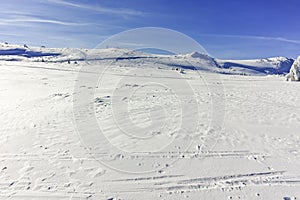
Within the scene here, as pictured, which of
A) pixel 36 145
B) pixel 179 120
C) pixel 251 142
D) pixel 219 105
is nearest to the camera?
pixel 36 145

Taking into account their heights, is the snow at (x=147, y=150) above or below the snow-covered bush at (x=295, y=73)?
below

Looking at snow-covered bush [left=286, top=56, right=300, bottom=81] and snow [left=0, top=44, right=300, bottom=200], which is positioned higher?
snow-covered bush [left=286, top=56, right=300, bottom=81]

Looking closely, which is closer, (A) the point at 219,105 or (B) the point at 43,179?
(B) the point at 43,179

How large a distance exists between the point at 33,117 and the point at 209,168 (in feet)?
25.1

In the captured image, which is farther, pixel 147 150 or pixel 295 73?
pixel 295 73

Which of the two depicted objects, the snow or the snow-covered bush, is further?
the snow-covered bush

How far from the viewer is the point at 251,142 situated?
7.89 meters

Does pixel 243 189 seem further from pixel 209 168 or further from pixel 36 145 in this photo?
pixel 36 145

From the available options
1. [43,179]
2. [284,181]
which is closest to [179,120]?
[284,181]

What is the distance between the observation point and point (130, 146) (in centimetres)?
741

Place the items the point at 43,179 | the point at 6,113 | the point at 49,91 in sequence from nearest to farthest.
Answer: the point at 43,179, the point at 6,113, the point at 49,91

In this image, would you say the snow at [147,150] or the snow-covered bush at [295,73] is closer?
the snow at [147,150]

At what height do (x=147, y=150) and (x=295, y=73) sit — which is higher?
(x=295, y=73)

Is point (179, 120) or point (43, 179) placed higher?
point (179, 120)
